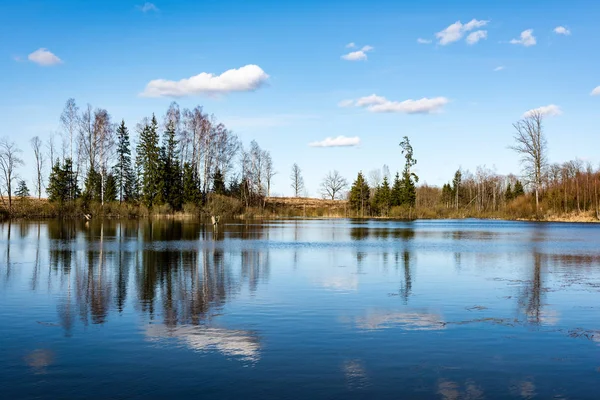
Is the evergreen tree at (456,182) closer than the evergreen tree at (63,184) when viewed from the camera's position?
No

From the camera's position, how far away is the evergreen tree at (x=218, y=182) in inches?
3319

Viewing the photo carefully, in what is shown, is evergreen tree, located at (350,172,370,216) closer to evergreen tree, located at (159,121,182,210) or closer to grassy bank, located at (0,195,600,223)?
grassy bank, located at (0,195,600,223)

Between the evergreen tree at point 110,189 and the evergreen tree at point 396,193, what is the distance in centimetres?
4808

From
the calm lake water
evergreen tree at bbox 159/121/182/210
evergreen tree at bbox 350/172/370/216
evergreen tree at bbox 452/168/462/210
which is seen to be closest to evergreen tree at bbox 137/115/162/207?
evergreen tree at bbox 159/121/182/210

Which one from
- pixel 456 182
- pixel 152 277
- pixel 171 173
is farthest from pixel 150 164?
pixel 456 182

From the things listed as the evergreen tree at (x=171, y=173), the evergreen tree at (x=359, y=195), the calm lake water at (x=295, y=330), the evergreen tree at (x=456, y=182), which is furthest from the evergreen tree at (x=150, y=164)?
the evergreen tree at (x=456, y=182)

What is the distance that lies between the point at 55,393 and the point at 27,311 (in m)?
6.44

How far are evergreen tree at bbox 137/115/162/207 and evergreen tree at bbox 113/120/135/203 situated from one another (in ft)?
10.2

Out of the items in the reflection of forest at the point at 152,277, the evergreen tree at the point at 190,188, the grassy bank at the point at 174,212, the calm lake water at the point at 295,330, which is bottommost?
the calm lake water at the point at 295,330

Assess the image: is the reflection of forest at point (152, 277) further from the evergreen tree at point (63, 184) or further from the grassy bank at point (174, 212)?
the evergreen tree at point (63, 184)

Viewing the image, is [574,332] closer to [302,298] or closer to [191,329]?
[302,298]

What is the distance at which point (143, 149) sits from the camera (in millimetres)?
79062

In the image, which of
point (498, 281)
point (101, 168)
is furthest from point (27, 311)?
point (101, 168)

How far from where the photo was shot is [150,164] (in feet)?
251
